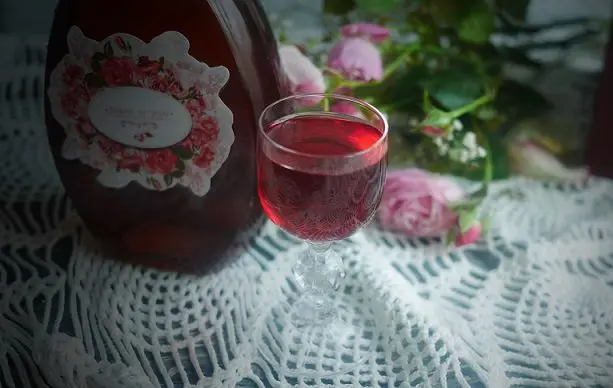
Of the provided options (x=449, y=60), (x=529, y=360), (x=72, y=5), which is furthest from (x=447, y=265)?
(x=72, y=5)

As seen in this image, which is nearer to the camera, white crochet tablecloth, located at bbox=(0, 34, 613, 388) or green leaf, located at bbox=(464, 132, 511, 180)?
white crochet tablecloth, located at bbox=(0, 34, 613, 388)

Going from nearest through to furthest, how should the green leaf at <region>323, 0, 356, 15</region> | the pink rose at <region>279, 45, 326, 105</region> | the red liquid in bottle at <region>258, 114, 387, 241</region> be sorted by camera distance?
the red liquid in bottle at <region>258, 114, 387, 241</region> → the pink rose at <region>279, 45, 326, 105</region> → the green leaf at <region>323, 0, 356, 15</region>

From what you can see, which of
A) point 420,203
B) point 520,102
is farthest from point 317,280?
point 520,102

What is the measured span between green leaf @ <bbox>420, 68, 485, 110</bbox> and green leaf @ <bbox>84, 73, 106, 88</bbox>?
1.03 ft

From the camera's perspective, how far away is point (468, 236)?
0.73m

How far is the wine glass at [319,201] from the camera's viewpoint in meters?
0.58

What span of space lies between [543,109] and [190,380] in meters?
0.50

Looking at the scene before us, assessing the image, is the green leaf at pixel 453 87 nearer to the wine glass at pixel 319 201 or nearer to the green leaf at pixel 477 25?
the green leaf at pixel 477 25

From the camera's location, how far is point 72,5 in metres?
0.62

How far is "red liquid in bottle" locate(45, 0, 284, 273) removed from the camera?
0.60 meters

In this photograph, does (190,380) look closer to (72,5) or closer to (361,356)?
(361,356)

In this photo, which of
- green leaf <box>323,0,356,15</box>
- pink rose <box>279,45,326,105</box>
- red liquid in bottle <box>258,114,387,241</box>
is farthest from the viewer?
green leaf <box>323,0,356,15</box>

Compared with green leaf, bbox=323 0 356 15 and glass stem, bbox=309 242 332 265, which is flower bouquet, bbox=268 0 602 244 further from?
glass stem, bbox=309 242 332 265

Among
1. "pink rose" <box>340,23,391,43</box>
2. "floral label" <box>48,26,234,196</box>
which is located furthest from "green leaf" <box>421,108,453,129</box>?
"floral label" <box>48,26,234,196</box>
